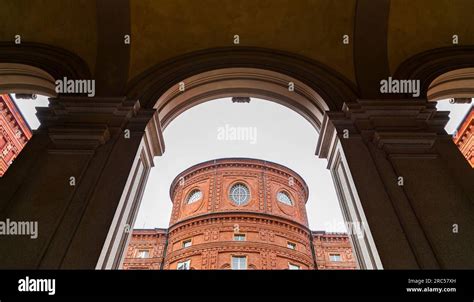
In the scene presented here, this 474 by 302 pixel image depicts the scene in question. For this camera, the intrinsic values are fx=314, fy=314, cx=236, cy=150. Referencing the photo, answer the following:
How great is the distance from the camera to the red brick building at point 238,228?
22.8 metres

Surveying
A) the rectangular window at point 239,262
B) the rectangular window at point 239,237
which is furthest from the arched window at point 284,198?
the rectangular window at point 239,262

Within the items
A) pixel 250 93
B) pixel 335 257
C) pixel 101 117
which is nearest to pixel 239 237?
pixel 335 257

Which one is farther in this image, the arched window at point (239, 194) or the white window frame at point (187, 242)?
the arched window at point (239, 194)

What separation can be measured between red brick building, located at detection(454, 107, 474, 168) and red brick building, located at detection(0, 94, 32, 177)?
16.7m

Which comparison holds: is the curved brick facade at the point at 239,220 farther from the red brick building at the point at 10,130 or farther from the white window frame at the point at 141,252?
the red brick building at the point at 10,130

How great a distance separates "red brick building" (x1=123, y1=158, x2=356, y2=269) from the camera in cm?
2280

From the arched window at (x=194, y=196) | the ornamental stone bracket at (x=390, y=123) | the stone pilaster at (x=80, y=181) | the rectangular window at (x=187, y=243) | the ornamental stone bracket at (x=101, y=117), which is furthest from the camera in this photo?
the arched window at (x=194, y=196)

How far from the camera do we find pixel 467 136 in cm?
1056

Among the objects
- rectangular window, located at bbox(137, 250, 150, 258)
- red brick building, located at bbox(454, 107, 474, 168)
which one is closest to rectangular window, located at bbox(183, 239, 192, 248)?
rectangular window, located at bbox(137, 250, 150, 258)

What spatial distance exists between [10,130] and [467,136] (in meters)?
17.6

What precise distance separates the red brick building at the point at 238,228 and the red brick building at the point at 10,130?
44.5 ft

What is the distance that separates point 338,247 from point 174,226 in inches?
556
